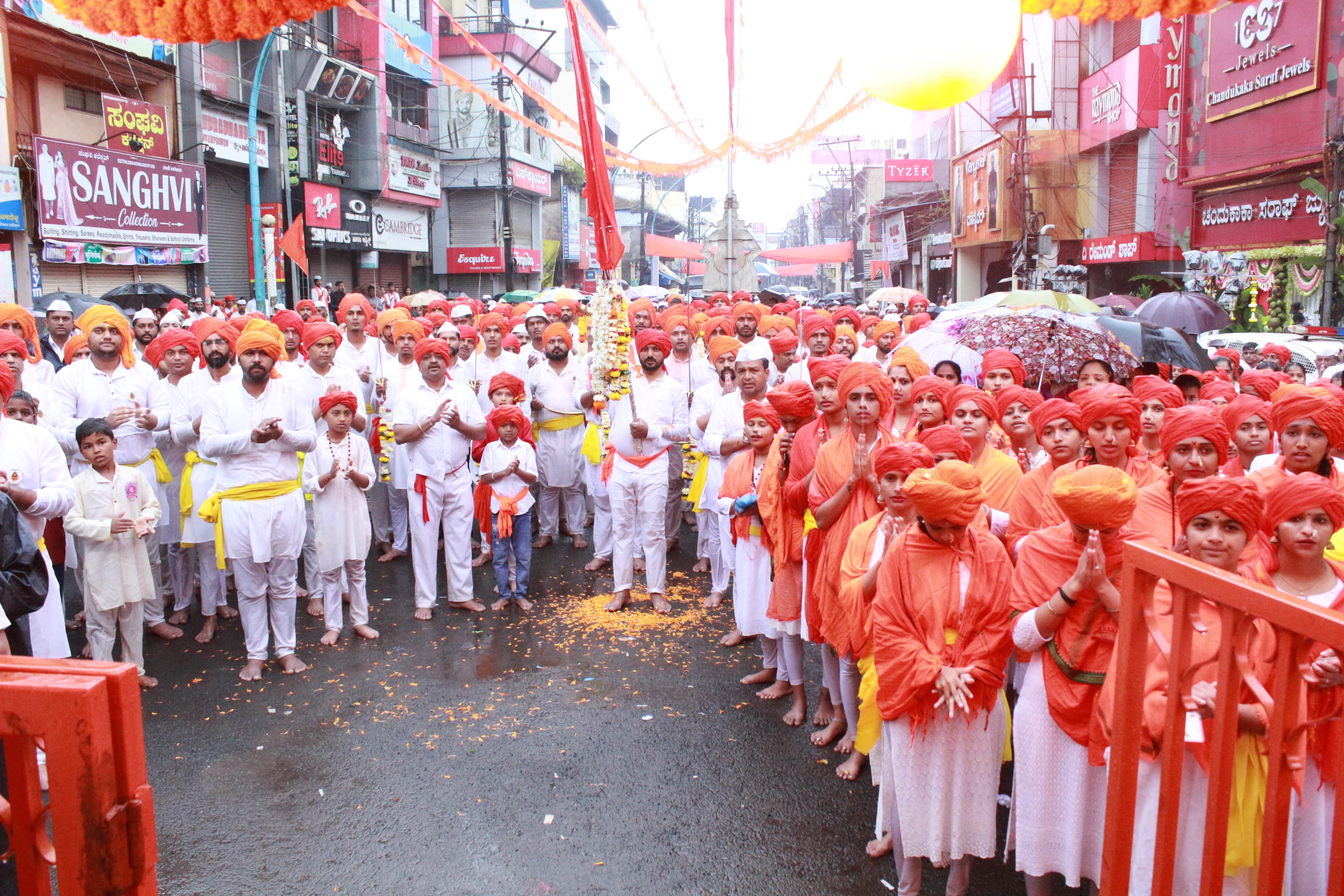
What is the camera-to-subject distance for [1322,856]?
2.73m

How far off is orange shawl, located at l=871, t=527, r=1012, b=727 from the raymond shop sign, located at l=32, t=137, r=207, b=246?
18.1 m

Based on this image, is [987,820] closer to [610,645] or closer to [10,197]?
[610,645]

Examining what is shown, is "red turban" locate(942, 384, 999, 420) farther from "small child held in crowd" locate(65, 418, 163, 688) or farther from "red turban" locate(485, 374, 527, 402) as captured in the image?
"small child held in crowd" locate(65, 418, 163, 688)

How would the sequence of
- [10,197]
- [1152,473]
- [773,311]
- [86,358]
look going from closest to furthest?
[1152,473] < [86,358] < [773,311] < [10,197]

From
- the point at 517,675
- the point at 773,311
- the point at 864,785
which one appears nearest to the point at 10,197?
the point at 773,311

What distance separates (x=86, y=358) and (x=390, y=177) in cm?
2791

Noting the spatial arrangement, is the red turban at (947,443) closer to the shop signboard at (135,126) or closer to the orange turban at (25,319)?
the orange turban at (25,319)

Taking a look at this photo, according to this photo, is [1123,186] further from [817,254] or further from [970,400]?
[817,254]

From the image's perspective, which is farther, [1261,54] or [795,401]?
[1261,54]

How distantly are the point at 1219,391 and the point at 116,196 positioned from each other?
63.1ft

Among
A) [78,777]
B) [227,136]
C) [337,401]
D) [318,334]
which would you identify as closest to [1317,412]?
[78,777]

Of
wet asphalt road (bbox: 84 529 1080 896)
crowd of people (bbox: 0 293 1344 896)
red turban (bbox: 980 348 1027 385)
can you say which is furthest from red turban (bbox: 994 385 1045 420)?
wet asphalt road (bbox: 84 529 1080 896)

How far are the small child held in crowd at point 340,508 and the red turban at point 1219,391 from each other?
5.47 meters

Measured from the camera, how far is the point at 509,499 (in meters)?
7.53
